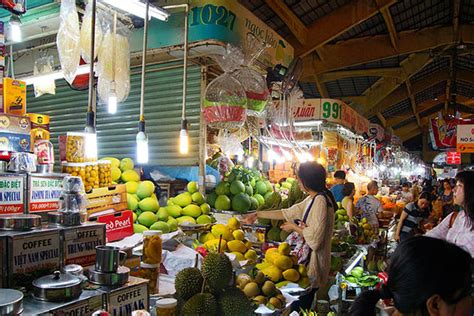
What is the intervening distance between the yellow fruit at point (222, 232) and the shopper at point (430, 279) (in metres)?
1.65

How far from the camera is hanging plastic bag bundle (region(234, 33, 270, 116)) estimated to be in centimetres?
339

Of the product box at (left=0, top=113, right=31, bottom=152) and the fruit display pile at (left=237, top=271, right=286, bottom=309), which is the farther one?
the product box at (left=0, top=113, right=31, bottom=152)

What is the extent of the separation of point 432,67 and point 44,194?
17.0m

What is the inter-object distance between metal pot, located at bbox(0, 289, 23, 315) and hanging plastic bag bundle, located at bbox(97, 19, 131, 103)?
171cm

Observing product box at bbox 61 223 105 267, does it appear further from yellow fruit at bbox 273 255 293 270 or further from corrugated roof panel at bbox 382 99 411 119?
corrugated roof panel at bbox 382 99 411 119

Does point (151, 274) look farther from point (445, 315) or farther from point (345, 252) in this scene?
point (345, 252)

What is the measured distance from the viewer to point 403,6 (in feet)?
29.7

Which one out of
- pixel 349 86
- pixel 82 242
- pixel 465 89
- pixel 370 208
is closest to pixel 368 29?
pixel 370 208

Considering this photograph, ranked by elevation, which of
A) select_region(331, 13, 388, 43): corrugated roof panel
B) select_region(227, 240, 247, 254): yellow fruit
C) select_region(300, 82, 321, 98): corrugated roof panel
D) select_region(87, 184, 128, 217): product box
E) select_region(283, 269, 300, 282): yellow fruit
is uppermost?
select_region(331, 13, 388, 43): corrugated roof panel

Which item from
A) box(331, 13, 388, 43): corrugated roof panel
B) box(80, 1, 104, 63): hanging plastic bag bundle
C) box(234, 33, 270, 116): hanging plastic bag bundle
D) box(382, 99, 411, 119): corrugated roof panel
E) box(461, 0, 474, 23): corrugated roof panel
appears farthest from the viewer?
box(382, 99, 411, 119): corrugated roof panel

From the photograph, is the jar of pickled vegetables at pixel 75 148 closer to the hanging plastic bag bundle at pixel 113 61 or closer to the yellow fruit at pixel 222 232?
the hanging plastic bag bundle at pixel 113 61

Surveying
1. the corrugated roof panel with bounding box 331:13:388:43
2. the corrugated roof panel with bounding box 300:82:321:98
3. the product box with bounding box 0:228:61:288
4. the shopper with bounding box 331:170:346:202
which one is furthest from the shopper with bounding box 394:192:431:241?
the corrugated roof panel with bounding box 300:82:321:98

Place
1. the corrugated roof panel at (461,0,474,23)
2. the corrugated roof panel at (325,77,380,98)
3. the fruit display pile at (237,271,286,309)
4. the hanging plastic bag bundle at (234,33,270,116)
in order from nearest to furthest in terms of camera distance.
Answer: the fruit display pile at (237,271,286,309) → the hanging plastic bag bundle at (234,33,270,116) → the corrugated roof panel at (461,0,474,23) → the corrugated roof panel at (325,77,380,98)

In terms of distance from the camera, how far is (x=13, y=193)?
1.52 metres
